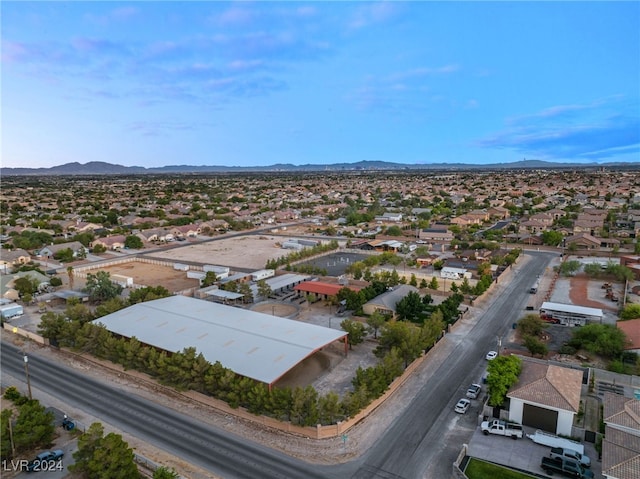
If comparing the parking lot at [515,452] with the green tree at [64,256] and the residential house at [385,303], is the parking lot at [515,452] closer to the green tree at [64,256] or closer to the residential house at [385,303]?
the residential house at [385,303]

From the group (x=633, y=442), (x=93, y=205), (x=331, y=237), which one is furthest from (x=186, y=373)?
(x=93, y=205)

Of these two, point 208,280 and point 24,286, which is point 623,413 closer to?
point 208,280

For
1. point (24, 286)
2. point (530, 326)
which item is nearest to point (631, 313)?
point (530, 326)

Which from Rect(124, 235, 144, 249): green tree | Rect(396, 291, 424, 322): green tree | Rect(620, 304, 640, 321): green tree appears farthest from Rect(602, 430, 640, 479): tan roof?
Rect(124, 235, 144, 249): green tree

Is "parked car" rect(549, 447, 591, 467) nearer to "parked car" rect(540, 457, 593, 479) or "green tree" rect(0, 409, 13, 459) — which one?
"parked car" rect(540, 457, 593, 479)

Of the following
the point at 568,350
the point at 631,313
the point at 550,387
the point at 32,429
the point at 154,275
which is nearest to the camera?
the point at 32,429

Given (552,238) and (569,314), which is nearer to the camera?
(569,314)

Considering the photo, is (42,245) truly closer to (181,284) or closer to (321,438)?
(181,284)
